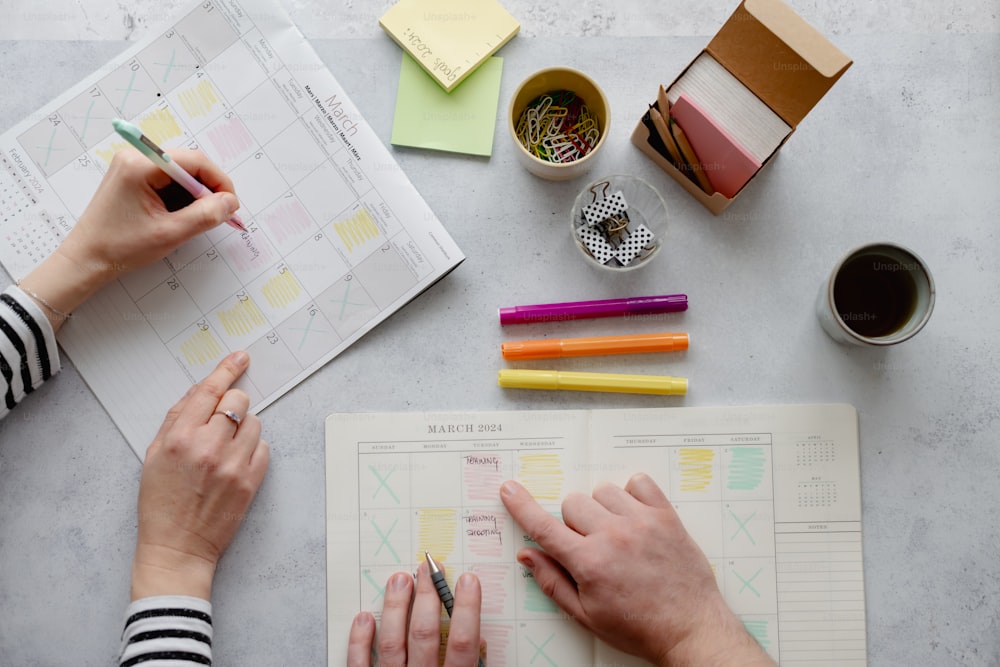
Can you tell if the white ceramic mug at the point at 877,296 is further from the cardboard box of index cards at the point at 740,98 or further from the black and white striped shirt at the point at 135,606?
the black and white striped shirt at the point at 135,606

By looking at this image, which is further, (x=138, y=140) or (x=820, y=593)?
(x=820, y=593)

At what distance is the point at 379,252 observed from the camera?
2.86ft

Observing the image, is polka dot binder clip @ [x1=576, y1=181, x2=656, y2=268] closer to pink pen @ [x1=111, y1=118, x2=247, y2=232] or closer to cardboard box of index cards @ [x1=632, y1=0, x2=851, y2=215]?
cardboard box of index cards @ [x1=632, y1=0, x2=851, y2=215]

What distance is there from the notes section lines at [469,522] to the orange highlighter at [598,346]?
0.34ft

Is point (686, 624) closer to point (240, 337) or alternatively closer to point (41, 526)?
point (240, 337)

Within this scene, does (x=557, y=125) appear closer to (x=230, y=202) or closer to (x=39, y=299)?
(x=230, y=202)

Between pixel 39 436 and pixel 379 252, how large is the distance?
0.45 m

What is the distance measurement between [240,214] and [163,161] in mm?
120

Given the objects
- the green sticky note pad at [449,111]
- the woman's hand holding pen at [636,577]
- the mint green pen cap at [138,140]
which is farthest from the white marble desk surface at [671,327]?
the mint green pen cap at [138,140]

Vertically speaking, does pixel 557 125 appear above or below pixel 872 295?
above

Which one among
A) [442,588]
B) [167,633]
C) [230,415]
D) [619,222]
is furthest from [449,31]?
[167,633]

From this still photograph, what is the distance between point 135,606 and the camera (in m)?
0.82

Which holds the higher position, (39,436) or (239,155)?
(239,155)

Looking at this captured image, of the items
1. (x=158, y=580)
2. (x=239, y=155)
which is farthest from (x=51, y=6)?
(x=158, y=580)
